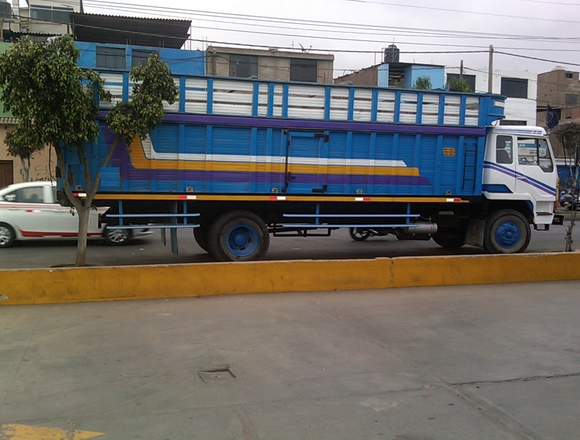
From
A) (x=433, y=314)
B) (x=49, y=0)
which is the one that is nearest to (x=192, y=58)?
(x=49, y=0)

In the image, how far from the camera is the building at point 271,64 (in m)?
37.0

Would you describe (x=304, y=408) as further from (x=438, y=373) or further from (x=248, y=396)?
(x=438, y=373)

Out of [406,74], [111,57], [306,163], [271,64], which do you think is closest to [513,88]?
[406,74]

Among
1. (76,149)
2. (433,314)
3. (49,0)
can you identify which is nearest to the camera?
(433,314)

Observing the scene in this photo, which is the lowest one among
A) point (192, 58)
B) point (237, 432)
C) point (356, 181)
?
point (237, 432)

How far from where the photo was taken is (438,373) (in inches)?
197

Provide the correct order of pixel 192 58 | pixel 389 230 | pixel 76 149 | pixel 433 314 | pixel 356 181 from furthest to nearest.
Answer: pixel 192 58 < pixel 389 230 < pixel 356 181 < pixel 76 149 < pixel 433 314

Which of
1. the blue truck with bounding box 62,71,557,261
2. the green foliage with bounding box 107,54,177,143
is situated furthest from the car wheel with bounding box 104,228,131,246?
the green foliage with bounding box 107,54,177,143

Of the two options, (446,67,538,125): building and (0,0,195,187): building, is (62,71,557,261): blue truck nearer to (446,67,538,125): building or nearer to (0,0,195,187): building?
(0,0,195,187): building

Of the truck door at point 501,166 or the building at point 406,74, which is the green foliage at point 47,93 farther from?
the building at point 406,74

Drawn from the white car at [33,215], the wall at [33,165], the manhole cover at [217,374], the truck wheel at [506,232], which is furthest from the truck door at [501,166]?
the wall at [33,165]

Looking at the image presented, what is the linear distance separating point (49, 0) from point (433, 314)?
38897 millimetres

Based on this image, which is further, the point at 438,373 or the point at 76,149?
the point at 76,149

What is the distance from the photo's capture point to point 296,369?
201 inches
